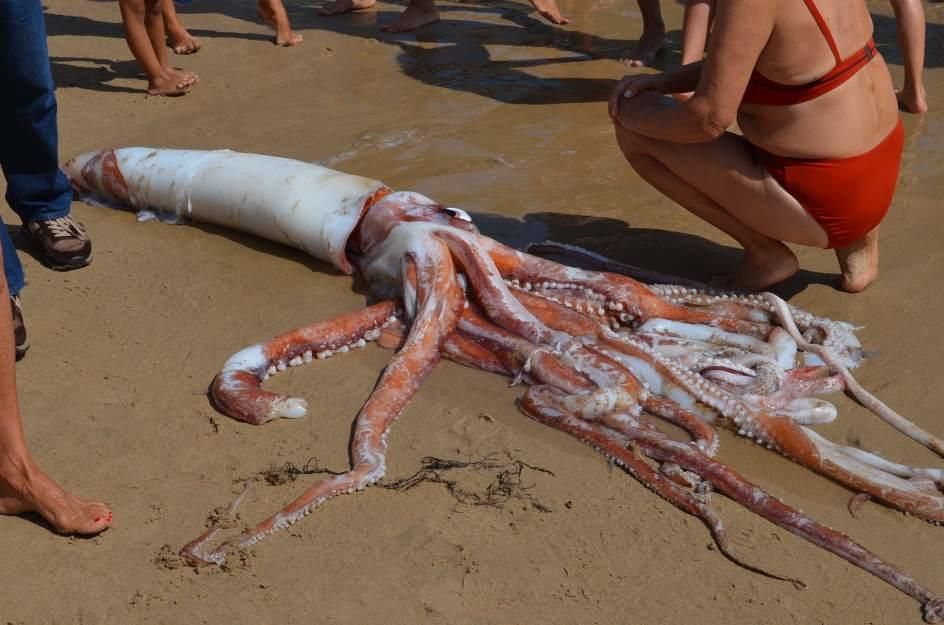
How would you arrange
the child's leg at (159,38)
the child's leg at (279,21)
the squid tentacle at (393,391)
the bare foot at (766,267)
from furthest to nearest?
1. the child's leg at (279,21)
2. the child's leg at (159,38)
3. the bare foot at (766,267)
4. the squid tentacle at (393,391)

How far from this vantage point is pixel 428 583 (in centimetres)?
307

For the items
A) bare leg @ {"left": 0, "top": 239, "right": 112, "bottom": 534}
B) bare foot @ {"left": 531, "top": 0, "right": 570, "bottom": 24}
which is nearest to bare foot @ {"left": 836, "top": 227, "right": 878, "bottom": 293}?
bare leg @ {"left": 0, "top": 239, "right": 112, "bottom": 534}

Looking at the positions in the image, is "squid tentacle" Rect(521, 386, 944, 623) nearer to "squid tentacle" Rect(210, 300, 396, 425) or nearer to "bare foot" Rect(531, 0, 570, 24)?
"squid tentacle" Rect(210, 300, 396, 425)

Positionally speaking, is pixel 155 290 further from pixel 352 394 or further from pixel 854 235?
pixel 854 235

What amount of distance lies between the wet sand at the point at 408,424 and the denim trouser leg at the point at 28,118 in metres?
0.32

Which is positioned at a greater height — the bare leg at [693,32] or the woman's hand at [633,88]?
the woman's hand at [633,88]

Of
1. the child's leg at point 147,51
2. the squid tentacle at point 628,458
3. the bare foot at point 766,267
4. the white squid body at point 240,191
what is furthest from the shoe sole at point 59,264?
the bare foot at point 766,267

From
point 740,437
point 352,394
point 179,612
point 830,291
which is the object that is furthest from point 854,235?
point 179,612

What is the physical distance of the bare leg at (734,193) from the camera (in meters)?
4.19

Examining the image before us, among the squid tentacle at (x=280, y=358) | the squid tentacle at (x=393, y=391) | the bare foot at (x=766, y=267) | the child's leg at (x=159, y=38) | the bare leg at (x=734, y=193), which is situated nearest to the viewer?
the squid tentacle at (x=393, y=391)

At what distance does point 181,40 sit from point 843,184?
5.16 meters

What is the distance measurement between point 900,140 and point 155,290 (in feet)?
10.3

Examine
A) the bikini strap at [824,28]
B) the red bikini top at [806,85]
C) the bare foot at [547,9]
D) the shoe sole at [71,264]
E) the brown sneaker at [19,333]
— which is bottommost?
the shoe sole at [71,264]

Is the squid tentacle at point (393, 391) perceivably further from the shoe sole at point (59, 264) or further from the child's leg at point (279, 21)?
the child's leg at point (279, 21)
